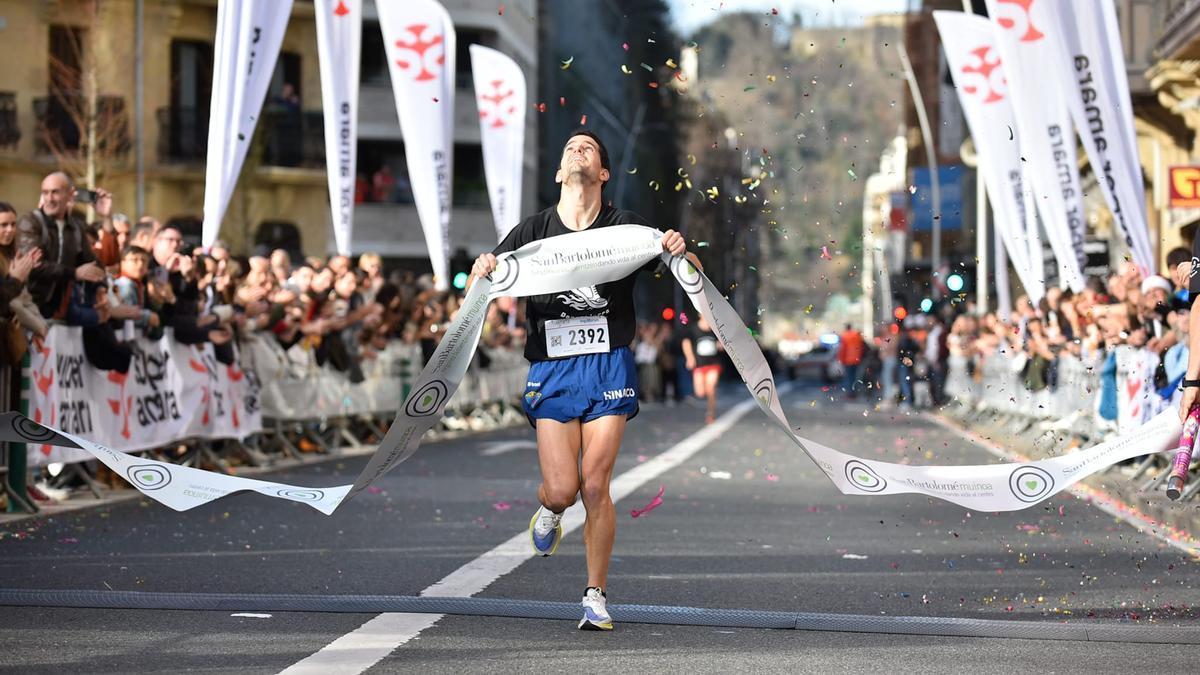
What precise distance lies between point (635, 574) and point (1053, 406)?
48.3 feet

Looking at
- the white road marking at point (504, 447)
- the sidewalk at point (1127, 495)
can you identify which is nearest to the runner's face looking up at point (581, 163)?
the sidewalk at point (1127, 495)

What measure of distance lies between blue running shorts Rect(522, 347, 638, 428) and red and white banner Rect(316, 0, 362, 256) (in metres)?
13.7

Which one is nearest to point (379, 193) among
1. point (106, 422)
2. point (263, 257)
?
point (263, 257)

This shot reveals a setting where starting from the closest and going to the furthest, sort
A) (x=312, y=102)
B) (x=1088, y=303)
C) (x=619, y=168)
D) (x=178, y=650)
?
(x=178, y=650) → (x=1088, y=303) → (x=312, y=102) → (x=619, y=168)

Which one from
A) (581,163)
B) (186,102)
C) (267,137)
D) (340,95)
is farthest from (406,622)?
(186,102)

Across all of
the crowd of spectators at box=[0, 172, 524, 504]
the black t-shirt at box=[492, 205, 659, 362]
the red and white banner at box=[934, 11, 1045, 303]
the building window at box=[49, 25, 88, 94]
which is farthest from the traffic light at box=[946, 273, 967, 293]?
the building window at box=[49, 25, 88, 94]

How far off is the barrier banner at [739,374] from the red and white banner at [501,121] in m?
21.4

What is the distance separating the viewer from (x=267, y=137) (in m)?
51.9

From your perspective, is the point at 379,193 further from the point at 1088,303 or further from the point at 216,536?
the point at 216,536

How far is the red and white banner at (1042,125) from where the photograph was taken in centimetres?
1986

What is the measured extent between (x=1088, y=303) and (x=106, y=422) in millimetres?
9563

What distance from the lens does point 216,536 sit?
12844mm

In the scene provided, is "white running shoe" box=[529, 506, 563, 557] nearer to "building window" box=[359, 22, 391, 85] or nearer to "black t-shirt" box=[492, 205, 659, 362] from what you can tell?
"black t-shirt" box=[492, 205, 659, 362]

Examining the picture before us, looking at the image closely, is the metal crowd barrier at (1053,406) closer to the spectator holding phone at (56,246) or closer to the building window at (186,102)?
the spectator holding phone at (56,246)
